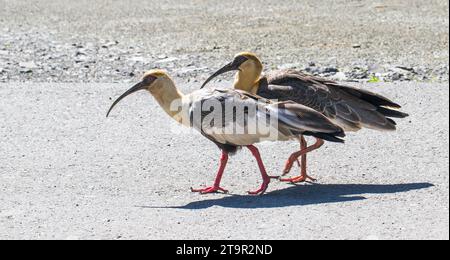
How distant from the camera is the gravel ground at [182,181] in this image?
825cm

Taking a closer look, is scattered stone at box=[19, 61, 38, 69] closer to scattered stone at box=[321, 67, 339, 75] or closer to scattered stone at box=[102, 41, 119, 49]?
scattered stone at box=[102, 41, 119, 49]

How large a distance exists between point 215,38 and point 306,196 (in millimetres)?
10521

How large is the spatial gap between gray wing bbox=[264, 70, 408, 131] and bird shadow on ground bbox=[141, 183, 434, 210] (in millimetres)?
736

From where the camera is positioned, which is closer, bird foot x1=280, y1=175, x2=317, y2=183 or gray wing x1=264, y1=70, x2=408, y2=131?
bird foot x1=280, y1=175, x2=317, y2=183

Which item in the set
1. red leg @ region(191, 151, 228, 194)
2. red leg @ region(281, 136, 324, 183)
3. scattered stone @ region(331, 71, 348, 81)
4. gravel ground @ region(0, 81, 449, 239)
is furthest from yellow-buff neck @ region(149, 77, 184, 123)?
scattered stone @ region(331, 71, 348, 81)

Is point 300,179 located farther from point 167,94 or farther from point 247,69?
point 167,94

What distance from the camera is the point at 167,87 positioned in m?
9.81

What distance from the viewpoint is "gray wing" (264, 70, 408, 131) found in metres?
10.1

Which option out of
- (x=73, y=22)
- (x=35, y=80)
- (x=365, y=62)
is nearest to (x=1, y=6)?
(x=73, y=22)

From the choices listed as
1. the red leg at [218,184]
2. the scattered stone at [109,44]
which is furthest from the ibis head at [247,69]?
the scattered stone at [109,44]

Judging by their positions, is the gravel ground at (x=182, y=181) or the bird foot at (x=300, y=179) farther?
the bird foot at (x=300, y=179)

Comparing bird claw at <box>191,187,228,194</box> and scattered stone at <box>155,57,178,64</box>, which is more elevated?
scattered stone at <box>155,57,178,64</box>

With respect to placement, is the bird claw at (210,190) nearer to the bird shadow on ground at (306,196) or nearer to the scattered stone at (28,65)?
the bird shadow on ground at (306,196)

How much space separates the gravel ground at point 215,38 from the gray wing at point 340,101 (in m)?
5.34
